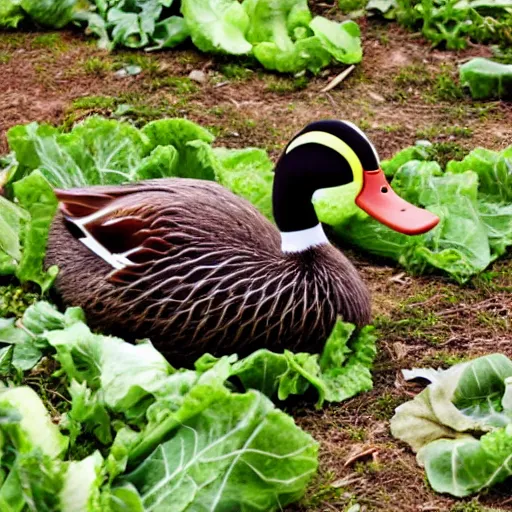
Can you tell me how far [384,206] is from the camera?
4.40m

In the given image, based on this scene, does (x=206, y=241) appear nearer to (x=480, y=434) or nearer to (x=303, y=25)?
Answer: (x=480, y=434)

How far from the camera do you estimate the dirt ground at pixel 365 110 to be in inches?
180

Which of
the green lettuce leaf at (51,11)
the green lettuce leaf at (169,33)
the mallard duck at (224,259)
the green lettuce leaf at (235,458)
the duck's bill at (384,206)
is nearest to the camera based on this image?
the green lettuce leaf at (235,458)

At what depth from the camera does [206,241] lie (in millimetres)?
4289

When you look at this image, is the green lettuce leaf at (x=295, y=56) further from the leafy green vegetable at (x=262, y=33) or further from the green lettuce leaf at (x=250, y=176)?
the green lettuce leaf at (x=250, y=176)

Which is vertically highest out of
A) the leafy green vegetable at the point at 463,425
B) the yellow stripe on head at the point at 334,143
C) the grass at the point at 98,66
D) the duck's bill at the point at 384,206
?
the yellow stripe on head at the point at 334,143

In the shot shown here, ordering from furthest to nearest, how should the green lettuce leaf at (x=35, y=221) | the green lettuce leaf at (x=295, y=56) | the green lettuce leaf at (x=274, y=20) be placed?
the green lettuce leaf at (x=274, y=20), the green lettuce leaf at (x=295, y=56), the green lettuce leaf at (x=35, y=221)

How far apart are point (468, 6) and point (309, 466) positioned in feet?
14.5

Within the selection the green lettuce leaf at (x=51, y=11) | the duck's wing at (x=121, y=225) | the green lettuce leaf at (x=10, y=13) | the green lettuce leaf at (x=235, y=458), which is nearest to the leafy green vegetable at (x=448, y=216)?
the duck's wing at (x=121, y=225)

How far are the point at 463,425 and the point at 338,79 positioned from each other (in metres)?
3.35

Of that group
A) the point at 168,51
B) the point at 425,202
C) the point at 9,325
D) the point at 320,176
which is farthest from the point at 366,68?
the point at 9,325

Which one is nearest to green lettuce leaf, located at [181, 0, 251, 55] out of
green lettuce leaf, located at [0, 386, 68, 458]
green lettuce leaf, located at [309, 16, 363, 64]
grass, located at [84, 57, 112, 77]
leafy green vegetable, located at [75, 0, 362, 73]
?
leafy green vegetable, located at [75, 0, 362, 73]

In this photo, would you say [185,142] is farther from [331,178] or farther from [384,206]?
[384,206]

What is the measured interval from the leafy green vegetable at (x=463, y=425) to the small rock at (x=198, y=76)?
303 centimetres
